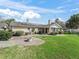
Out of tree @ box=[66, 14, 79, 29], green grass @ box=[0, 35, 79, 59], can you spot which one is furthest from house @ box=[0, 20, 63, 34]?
green grass @ box=[0, 35, 79, 59]

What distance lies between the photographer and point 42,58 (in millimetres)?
22906

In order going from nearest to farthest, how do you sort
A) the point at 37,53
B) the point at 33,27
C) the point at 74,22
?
the point at 37,53 < the point at 33,27 < the point at 74,22

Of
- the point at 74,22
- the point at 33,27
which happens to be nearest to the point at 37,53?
the point at 33,27

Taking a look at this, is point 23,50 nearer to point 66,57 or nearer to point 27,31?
point 66,57

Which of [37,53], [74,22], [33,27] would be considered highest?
[74,22]

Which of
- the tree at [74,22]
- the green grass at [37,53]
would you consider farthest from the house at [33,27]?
the green grass at [37,53]

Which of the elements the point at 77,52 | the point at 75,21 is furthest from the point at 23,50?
the point at 75,21

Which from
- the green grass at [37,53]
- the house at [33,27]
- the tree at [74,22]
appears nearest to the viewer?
the green grass at [37,53]

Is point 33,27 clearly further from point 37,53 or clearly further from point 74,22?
point 37,53

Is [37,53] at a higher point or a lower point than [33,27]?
lower

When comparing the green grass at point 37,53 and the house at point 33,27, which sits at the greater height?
the house at point 33,27

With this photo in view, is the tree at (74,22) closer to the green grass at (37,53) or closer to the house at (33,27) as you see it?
the house at (33,27)

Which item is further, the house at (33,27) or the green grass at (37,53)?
the house at (33,27)

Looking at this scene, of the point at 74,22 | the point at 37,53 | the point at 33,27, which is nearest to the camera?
the point at 37,53
